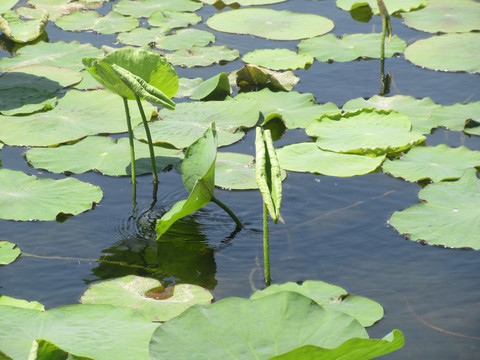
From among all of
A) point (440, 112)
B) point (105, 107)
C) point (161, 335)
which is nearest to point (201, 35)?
point (105, 107)

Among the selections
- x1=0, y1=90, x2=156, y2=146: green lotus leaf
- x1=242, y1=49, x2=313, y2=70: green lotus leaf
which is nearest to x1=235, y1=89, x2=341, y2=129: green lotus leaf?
x1=242, y1=49, x2=313, y2=70: green lotus leaf

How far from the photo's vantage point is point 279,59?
4.89 meters

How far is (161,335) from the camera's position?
1.88m

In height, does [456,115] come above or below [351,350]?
below

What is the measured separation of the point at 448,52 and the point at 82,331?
12.3 feet

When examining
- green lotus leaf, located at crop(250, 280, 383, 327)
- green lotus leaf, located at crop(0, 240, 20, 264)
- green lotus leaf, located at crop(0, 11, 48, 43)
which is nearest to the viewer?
green lotus leaf, located at crop(250, 280, 383, 327)

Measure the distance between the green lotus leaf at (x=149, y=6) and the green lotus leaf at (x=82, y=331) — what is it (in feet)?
13.7

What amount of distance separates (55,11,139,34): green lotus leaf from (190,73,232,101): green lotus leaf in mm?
1544

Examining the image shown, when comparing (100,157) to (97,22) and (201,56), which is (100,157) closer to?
(201,56)

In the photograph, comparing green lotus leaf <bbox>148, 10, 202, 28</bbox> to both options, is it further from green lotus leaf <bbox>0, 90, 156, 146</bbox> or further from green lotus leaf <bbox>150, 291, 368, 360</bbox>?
green lotus leaf <bbox>150, 291, 368, 360</bbox>

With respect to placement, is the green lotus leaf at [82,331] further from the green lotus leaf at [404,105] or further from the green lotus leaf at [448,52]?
the green lotus leaf at [448,52]

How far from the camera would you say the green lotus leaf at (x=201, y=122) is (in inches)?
151

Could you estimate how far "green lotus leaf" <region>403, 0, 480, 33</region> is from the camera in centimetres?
532

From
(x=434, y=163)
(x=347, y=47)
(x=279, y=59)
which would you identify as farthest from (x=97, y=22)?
(x=434, y=163)
